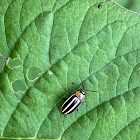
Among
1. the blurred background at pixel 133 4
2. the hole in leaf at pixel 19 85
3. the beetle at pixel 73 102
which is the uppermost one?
the hole in leaf at pixel 19 85

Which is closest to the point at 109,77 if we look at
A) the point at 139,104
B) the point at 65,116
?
the point at 139,104

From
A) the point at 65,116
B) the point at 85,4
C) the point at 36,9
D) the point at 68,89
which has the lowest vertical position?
the point at 65,116

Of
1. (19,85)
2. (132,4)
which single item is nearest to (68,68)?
(19,85)

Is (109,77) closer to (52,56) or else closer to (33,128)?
(52,56)

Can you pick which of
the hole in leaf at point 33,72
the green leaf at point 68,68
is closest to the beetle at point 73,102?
the green leaf at point 68,68

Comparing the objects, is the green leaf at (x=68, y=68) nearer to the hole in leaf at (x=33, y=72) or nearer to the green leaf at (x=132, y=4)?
the hole in leaf at (x=33, y=72)

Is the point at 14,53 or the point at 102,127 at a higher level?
the point at 14,53
